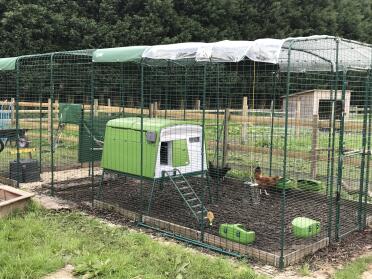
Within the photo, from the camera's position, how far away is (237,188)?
866cm

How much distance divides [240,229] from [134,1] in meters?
26.1

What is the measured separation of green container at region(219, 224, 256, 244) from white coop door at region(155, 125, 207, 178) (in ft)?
4.75

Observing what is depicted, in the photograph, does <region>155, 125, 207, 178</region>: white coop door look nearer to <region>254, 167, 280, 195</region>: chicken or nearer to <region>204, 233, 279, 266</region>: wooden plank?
<region>254, 167, 280, 195</region>: chicken

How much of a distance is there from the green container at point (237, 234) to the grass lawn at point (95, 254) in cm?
37

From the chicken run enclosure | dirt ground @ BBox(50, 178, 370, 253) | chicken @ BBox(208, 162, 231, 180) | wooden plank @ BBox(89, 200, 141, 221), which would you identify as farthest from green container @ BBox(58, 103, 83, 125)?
chicken @ BBox(208, 162, 231, 180)

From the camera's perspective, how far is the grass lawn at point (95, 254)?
Result: 4750mm

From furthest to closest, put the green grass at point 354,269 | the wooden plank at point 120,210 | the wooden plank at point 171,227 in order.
Answer: the wooden plank at point 120,210, the wooden plank at point 171,227, the green grass at point 354,269

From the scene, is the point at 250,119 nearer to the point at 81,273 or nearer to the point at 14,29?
the point at 81,273

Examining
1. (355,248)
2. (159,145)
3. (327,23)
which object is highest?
(327,23)

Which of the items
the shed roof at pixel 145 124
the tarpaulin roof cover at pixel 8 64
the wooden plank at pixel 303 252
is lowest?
the wooden plank at pixel 303 252

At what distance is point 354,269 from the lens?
5105mm

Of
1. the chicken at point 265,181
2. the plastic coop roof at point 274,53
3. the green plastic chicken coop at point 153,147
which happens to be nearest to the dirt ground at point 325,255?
the green plastic chicken coop at point 153,147

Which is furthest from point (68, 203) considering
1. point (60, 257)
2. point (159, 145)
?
point (60, 257)

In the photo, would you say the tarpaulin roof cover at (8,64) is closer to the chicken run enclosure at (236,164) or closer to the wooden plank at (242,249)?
the chicken run enclosure at (236,164)
